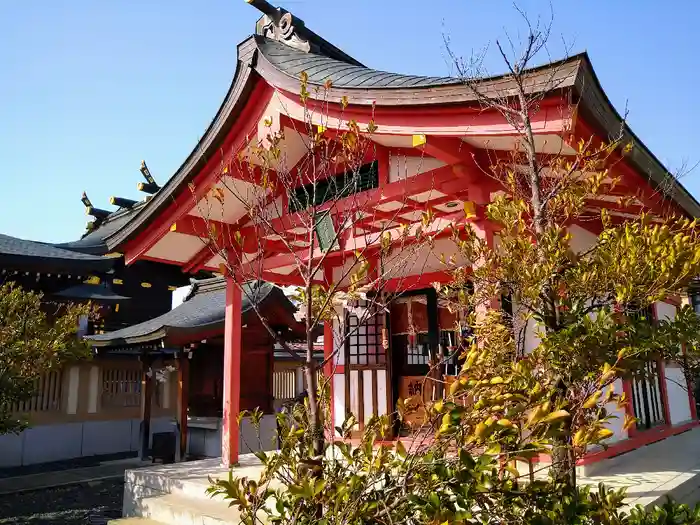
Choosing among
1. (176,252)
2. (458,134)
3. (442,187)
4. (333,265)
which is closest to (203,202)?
(176,252)

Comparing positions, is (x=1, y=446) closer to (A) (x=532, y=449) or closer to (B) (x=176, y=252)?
(B) (x=176, y=252)

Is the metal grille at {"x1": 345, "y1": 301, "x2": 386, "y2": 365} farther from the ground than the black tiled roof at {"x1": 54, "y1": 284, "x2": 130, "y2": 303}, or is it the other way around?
the black tiled roof at {"x1": 54, "y1": 284, "x2": 130, "y2": 303}

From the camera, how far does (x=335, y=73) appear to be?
5895 millimetres

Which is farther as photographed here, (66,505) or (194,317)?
(194,317)

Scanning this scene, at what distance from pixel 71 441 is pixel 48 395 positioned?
1551 millimetres

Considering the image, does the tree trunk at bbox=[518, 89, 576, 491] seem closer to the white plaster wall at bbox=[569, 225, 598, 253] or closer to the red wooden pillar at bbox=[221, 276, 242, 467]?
the white plaster wall at bbox=[569, 225, 598, 253]

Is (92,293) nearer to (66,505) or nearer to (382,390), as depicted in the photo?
(66,505)

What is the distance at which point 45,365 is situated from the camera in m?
8.02

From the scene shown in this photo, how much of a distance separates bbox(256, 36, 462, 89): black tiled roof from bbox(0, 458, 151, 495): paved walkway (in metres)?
10.1

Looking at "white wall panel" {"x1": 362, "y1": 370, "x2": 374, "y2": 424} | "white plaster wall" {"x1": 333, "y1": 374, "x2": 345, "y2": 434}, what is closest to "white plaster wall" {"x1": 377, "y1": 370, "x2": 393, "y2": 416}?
"white wall panel" {"x1": 362, "y1": 370, "x2": 374, "y2": 424}

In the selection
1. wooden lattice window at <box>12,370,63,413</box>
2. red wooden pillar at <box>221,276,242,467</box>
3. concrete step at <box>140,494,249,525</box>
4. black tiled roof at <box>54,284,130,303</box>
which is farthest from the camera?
black tiled roof at <box>54,284,130,303</box>

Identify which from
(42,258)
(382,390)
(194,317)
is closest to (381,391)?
(382,390)

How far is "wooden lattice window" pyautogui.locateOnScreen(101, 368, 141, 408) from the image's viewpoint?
16.5 metres

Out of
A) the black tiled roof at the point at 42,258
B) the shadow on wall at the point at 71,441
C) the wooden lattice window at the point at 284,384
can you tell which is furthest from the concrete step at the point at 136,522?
the wooden lattice window at the point at 284,384
